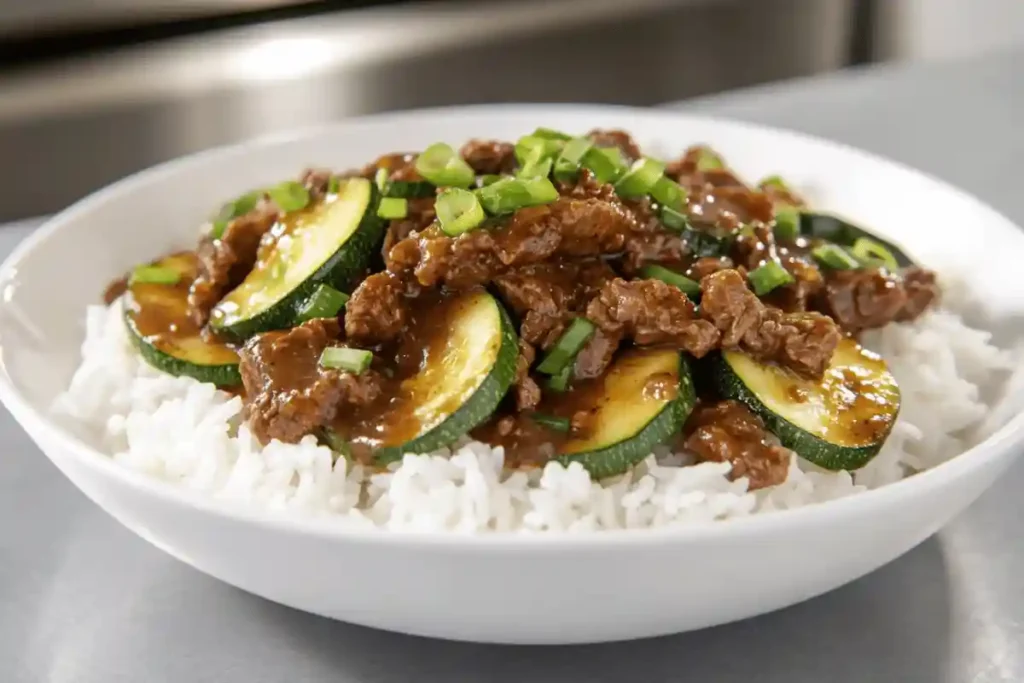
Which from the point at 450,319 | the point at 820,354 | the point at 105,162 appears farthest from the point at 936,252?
the point at 105,162

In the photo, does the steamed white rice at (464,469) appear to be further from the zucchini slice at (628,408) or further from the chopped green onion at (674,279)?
the chopped green onion at (674,279)

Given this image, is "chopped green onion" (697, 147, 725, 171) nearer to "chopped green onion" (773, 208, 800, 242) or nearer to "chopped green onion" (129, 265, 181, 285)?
"chopped green onion" (773, 208, 800, 242)

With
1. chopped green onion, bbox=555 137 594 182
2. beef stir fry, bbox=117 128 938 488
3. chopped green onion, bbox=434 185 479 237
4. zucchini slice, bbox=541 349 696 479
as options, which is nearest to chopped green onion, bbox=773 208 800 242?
beef stir fry, bbox=117 128 938 488

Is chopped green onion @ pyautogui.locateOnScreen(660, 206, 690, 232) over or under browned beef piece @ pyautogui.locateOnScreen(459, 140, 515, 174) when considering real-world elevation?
under

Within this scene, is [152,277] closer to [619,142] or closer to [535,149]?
[535,149]

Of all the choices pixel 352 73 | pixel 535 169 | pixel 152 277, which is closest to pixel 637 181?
pixel 535 169
